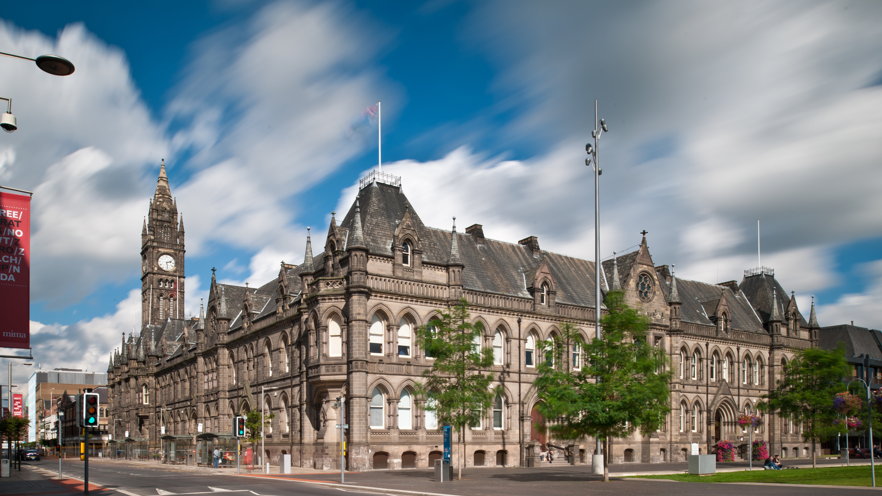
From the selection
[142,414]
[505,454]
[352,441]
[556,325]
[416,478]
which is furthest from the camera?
[142,414]

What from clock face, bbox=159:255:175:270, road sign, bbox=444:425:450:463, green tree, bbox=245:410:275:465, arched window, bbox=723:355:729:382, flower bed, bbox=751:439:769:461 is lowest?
flower bed, bbox=751:439:769:461

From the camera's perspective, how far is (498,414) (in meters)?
49.2

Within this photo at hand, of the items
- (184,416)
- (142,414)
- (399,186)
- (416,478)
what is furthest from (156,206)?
(416,478)

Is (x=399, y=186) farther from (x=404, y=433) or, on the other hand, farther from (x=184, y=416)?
(x=184, y=416)

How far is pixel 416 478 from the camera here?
1369 inches

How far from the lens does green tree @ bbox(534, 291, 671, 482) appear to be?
31078 millimetres

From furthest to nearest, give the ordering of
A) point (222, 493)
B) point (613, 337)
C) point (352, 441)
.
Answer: point (352, 441)
point (613, 337)
point (222, 493)

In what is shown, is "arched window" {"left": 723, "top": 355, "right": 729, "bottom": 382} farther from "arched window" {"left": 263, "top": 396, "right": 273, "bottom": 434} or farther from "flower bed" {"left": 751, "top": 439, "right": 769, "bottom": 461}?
"arched window" {"left": 263, "top": 396, "right": 273, "bottom": 434}

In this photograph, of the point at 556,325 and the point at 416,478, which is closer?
the point at 416,478

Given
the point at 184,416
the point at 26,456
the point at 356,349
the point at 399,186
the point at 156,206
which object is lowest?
the point at 26,456

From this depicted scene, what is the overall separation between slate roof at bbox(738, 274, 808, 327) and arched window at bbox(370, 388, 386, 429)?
141ft

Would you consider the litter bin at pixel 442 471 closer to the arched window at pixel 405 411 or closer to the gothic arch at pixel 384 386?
the gothic arch at pixel 384 386

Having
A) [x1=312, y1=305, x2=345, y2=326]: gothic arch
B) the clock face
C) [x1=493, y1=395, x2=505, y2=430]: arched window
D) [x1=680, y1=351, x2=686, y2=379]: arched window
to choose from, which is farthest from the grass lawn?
the clock face

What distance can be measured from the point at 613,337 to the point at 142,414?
2806 inches
